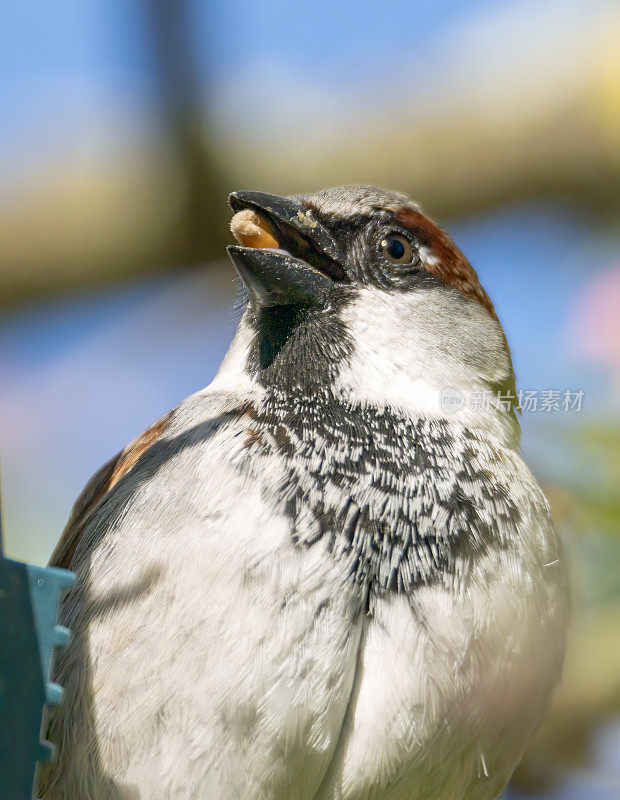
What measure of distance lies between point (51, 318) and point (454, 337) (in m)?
1.23

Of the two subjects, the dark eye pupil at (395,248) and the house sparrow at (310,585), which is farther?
the dark eye pupil at (395,248)

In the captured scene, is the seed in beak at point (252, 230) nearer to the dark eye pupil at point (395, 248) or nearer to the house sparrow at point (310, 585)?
the house sparrow at point (310, 585)

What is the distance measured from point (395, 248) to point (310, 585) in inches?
48.9

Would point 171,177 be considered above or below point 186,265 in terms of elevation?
above

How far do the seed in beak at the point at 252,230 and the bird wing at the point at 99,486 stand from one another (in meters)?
0.56

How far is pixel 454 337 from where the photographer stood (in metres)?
3.08

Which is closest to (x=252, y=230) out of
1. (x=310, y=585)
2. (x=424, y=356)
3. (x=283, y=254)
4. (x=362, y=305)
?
(x=283, y=254)

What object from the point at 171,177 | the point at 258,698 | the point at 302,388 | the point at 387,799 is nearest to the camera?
the point at 258,698

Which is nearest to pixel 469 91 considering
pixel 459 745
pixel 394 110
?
pixel 394 110

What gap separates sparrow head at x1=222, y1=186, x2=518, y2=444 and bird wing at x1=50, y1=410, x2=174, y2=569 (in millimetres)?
344

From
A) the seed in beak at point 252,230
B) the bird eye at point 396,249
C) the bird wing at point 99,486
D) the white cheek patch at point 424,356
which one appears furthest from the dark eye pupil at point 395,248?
the bird wing at point 99,486

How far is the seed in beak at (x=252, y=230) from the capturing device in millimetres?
2877

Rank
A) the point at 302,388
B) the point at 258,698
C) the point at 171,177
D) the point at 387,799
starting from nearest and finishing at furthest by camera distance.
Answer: the point at 258,698, the point at 387,799, the point at 302,388, the point at 171,177

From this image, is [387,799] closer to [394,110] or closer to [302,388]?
[302,388]
